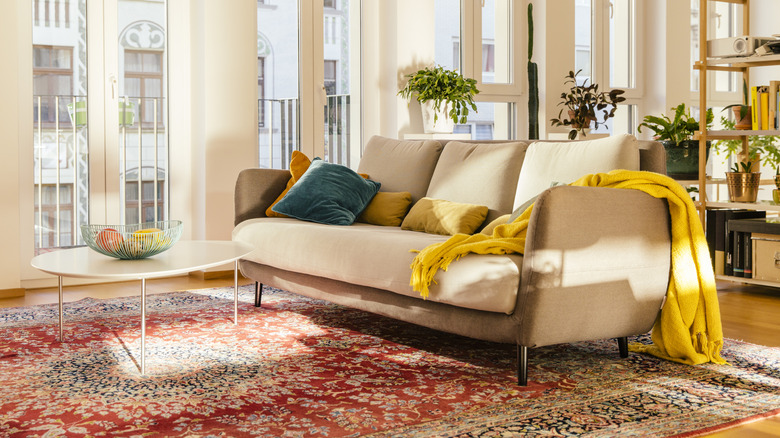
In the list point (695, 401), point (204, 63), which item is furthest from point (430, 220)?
point (204, 63)

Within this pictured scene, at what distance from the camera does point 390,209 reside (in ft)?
13.3

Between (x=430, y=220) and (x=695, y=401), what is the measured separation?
1463mm

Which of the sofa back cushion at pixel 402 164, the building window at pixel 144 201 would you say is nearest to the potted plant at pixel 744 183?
the sofa back cushion at pixel 402 164

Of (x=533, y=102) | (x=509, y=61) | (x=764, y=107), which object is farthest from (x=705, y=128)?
(x=509, y=61)

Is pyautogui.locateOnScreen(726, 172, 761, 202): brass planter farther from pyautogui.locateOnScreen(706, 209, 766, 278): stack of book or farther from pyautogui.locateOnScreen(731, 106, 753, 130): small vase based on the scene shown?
pyautogui.locateOnScreen(731, 106, 753, 130): small vase

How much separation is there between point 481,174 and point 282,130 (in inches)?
97.5

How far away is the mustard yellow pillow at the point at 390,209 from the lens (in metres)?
4.05

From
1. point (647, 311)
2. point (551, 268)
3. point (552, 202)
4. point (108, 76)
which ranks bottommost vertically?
point (647, 311)

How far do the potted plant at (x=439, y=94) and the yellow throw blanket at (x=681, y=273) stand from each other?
287cm

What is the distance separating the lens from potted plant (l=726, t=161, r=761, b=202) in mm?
4891

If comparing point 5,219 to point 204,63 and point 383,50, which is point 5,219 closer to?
point 204,63

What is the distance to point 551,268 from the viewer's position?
8.64 feet

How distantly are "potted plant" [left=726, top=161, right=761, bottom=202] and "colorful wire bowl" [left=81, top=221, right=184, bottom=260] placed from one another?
133 inches

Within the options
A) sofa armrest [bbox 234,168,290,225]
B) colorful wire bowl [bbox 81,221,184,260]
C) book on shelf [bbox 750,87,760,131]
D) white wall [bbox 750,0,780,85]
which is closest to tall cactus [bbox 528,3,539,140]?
book on shelf [bbox 750,87,760,131]
